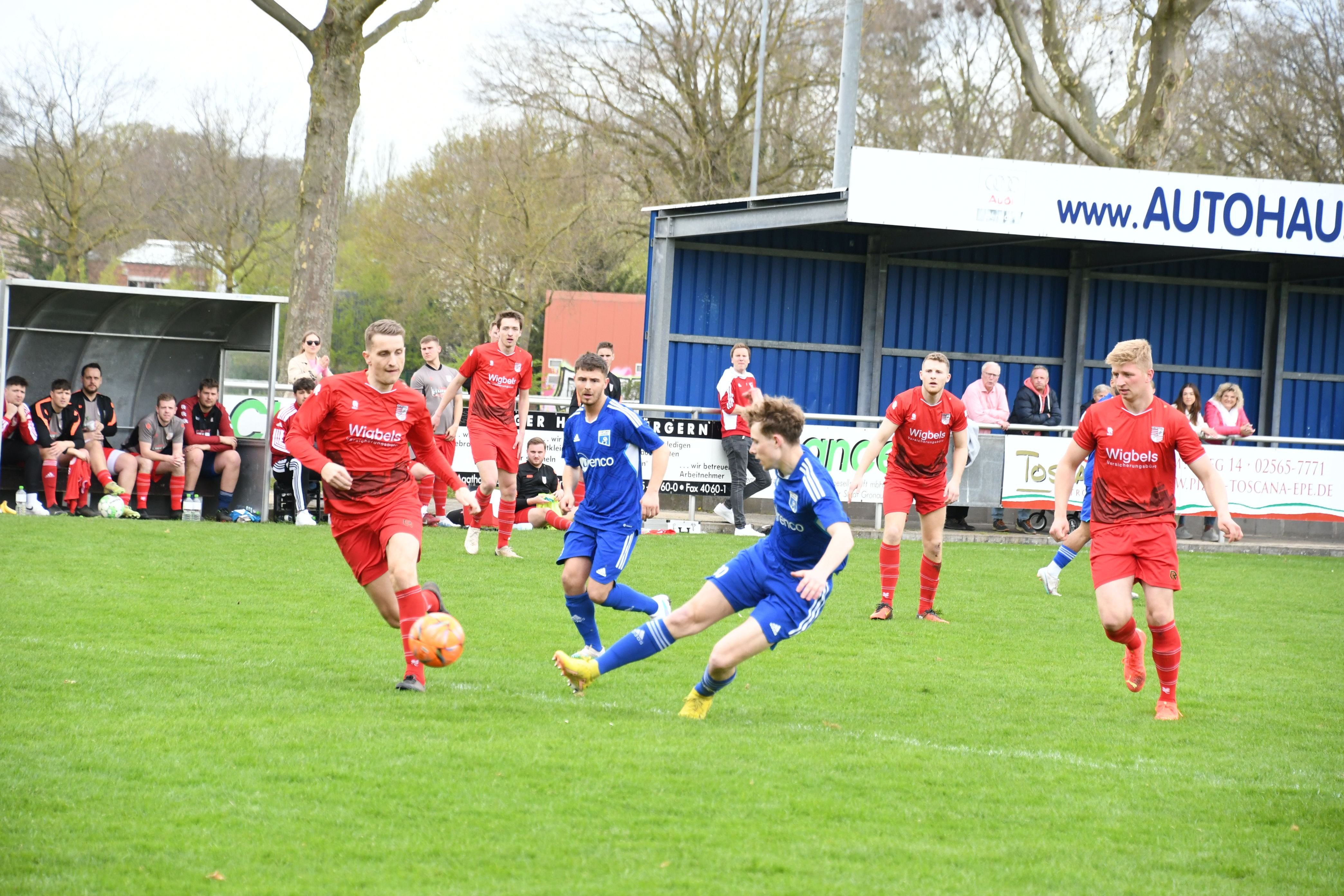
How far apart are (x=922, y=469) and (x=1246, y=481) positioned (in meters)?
9.36

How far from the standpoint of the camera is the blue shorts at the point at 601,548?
25.9 feet

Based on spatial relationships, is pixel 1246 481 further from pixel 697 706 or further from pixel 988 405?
pixel 697 706

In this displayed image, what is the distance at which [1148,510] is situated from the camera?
743 centimetres

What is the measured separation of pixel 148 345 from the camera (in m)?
16.3

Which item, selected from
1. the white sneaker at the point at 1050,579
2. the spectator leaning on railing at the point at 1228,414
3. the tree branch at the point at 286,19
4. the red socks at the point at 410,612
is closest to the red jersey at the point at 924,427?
the white sneaker at the point at 1050,579

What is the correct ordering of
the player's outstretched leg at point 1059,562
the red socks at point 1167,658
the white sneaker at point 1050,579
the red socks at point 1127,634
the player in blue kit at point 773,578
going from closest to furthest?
the player in blue kit at point 773,578 → the red socks at point 1167,658 → the red socks at point 1127,634 → the player's outstretched leg at point 1059,562 → the white sneaker at point 1050,579

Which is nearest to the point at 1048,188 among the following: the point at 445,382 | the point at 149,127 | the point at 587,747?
the point at 445,382

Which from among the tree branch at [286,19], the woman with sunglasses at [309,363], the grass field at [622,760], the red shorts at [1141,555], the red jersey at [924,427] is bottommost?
the grass field at [622,760]

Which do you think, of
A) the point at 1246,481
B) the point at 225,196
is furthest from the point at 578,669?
the point at 225,196

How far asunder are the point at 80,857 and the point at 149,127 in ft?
128

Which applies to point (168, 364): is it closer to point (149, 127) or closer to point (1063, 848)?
point (1063, 848)

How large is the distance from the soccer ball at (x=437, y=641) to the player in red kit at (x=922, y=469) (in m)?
4.52

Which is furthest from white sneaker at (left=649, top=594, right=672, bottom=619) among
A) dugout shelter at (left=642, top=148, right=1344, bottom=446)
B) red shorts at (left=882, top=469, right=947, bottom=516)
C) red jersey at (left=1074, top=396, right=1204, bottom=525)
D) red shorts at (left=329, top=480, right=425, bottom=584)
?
dugout shelter at (left=642, top=148, right=1344, bottom=446)

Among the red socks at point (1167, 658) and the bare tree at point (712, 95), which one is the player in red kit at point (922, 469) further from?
the bare tree at point (712, 95)
